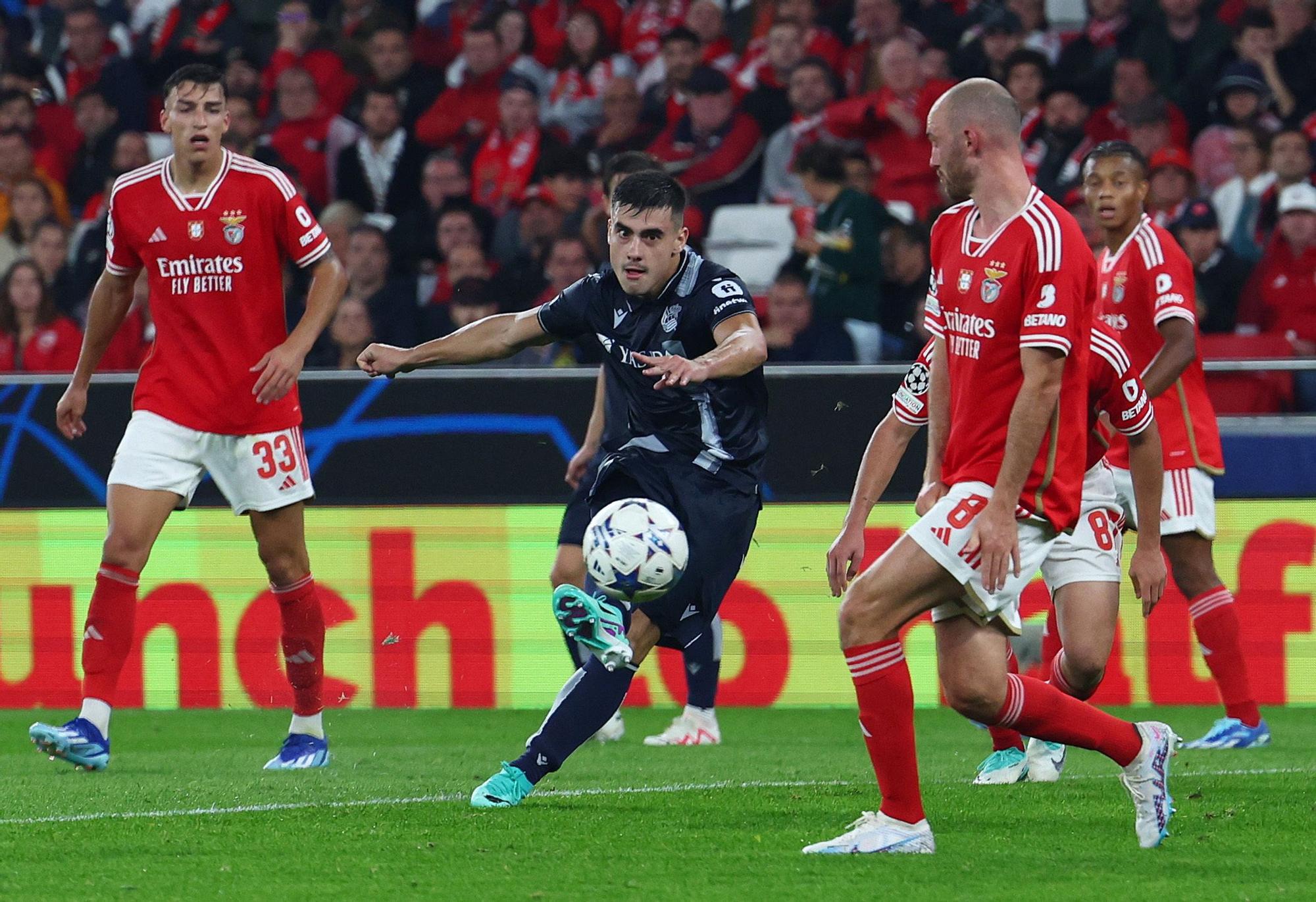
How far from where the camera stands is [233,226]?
691 cm

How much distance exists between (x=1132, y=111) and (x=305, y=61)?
19.9 feet

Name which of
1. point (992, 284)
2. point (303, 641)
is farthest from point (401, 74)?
point (992, 284)

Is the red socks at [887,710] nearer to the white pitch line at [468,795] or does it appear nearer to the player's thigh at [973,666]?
the player's thigh at [973,666]

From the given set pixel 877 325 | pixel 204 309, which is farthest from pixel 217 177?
pixel 877 325

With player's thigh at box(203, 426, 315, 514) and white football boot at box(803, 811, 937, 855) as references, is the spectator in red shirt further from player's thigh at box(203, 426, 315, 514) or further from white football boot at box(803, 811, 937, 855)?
white football boot at box(803, 811, 937, 855)

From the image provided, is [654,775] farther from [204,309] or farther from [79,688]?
[79,688]

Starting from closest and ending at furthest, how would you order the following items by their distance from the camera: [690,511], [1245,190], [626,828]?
[626,828] < [690,511] < [1245,190]

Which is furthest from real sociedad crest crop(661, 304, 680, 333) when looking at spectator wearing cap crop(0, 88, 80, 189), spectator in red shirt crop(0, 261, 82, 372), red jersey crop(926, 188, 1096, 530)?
spectator wearing cap crop(0, 88, 80, 189)

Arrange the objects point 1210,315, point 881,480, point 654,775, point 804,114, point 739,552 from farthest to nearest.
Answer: point 804,114
point 1210,315
point 654,775
point 739,552
point 881,480

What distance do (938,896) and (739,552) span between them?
1633 millimetres

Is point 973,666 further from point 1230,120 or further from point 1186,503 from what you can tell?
point 1230,120

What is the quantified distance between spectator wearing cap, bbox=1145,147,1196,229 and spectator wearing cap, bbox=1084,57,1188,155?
633 millimetres

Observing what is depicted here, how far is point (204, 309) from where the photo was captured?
6930mm

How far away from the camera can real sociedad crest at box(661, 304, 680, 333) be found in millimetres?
5703
